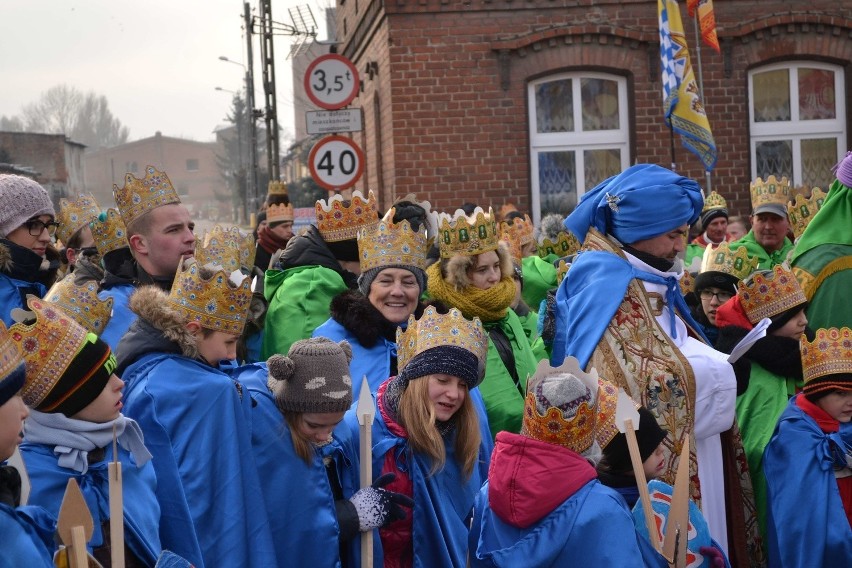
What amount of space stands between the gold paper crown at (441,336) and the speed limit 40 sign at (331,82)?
7.99 m

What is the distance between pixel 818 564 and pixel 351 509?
2339 millimetres

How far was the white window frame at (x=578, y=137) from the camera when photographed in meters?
15.5

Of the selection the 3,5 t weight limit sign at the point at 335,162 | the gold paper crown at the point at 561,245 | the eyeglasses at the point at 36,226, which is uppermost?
the 3,5 t weight limit sign at the point at 335,162

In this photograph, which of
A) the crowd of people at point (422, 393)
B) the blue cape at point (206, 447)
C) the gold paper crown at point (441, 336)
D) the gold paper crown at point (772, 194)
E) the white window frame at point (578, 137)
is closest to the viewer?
the crowd of people at point (422, 393)

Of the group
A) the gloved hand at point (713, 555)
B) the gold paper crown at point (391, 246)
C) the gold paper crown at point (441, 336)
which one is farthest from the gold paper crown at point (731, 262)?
the gloved hand at point (713, 555)

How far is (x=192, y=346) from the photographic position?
4.32m

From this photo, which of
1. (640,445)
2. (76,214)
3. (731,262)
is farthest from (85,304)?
(731,262)

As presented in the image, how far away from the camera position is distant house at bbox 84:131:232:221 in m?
118

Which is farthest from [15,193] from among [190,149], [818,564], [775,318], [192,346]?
[190,149]

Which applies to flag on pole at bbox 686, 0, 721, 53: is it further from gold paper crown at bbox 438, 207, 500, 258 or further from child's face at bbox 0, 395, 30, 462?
child's face at bbox 0, 395, 30, 462

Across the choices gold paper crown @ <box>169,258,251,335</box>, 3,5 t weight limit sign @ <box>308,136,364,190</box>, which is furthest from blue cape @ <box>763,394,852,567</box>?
3,5 t weight limit sign @ <box>308,136,364,190</box>

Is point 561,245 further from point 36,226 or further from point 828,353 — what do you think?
point 36,226

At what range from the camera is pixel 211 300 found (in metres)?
4.41

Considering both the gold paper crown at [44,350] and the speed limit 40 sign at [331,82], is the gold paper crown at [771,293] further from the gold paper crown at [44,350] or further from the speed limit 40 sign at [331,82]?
the speed limit 40 sign at [331,82]
